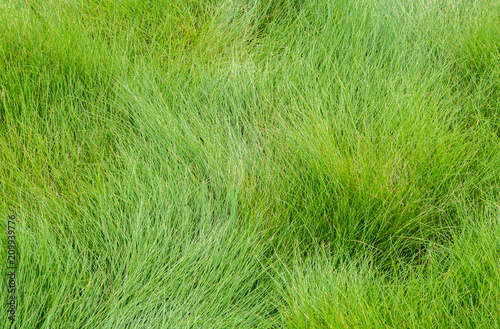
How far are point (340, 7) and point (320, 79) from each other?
0.59 m

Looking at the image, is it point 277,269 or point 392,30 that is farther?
point 392,30

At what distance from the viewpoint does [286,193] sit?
1786 mm

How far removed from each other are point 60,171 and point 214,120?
2.16ft

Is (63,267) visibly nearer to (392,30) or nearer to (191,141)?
(191,141)

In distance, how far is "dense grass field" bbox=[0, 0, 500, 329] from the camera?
1479 mm

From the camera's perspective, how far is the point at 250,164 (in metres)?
1.91

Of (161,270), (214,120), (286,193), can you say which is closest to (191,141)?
(214,120)

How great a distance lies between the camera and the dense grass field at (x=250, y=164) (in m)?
1.48

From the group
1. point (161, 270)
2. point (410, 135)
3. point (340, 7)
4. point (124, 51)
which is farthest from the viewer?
point (340, 7)

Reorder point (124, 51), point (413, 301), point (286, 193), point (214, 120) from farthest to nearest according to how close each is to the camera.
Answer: point (124, 51)
point (214, 120)
point (286, 193)
point (413, 301)

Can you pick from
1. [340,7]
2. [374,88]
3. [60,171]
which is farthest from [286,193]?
[340,7]

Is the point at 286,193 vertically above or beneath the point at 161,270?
above

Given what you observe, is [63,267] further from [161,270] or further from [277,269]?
[277,269]

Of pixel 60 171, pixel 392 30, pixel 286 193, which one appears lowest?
pixel 60 171
